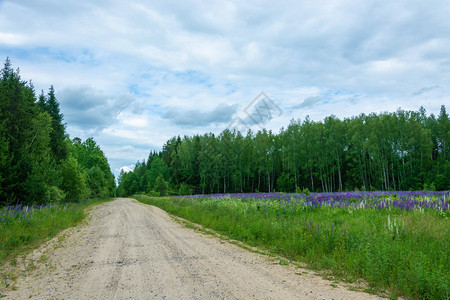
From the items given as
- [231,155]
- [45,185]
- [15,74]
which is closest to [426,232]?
[45,185]

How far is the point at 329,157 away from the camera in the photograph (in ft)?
170

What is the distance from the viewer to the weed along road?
191 inches

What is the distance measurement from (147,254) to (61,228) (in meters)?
7.99

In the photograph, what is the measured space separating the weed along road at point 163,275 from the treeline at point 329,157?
33.9 meters

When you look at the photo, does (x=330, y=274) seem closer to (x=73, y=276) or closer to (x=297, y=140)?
(x=73, y=276)

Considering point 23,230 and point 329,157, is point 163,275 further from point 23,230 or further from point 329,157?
point 329,157

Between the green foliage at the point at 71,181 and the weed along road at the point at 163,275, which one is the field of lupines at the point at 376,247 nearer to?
the weed along road at the point at 163,275

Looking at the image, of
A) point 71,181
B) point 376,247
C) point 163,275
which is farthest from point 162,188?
point 376,247

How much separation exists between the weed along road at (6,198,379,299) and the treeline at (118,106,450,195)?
33.9 metres

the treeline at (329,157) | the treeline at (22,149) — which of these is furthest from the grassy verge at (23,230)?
the treeline at (329,157)

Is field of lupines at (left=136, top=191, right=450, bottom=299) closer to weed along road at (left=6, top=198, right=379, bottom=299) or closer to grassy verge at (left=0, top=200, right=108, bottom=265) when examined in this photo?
weed along road at (left=6, top=198, right=379, bottom=299)

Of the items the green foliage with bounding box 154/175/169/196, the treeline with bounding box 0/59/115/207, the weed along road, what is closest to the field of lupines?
the weed along road

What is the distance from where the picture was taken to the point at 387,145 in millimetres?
48375

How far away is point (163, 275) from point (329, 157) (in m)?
51.1
